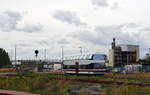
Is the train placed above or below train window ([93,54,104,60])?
below

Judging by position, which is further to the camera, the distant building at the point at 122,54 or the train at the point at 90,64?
the distant building at the point at 122,54

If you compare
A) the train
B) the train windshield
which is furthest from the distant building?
the train windshield

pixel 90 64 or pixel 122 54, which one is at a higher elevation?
pixel 122 54

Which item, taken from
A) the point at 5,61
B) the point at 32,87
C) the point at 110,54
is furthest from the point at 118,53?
the point at 32,87

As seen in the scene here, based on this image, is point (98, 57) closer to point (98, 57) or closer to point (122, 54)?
point (98, 57)

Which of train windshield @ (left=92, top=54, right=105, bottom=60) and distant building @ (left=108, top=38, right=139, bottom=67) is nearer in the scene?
train windshield @ (left=92, top=54, right=105, bottom=60)

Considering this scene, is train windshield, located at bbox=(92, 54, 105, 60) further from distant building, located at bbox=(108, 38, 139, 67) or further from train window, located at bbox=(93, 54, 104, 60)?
distant building, located at bbox=(108, 38, 139, 67)

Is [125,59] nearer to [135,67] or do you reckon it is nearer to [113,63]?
[113,63]

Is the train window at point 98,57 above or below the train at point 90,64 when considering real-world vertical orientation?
above

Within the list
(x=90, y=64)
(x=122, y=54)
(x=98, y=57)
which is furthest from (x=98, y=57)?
(x=122, y=54)

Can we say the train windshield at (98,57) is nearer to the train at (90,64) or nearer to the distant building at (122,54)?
the train at (90,64)

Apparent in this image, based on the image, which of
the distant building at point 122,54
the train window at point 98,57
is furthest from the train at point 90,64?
the distant building at point 122,54

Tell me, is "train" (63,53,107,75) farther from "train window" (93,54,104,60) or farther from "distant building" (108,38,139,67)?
"distant building" (108,38,139,67)

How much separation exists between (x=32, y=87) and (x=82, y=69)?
2222 centimetres
